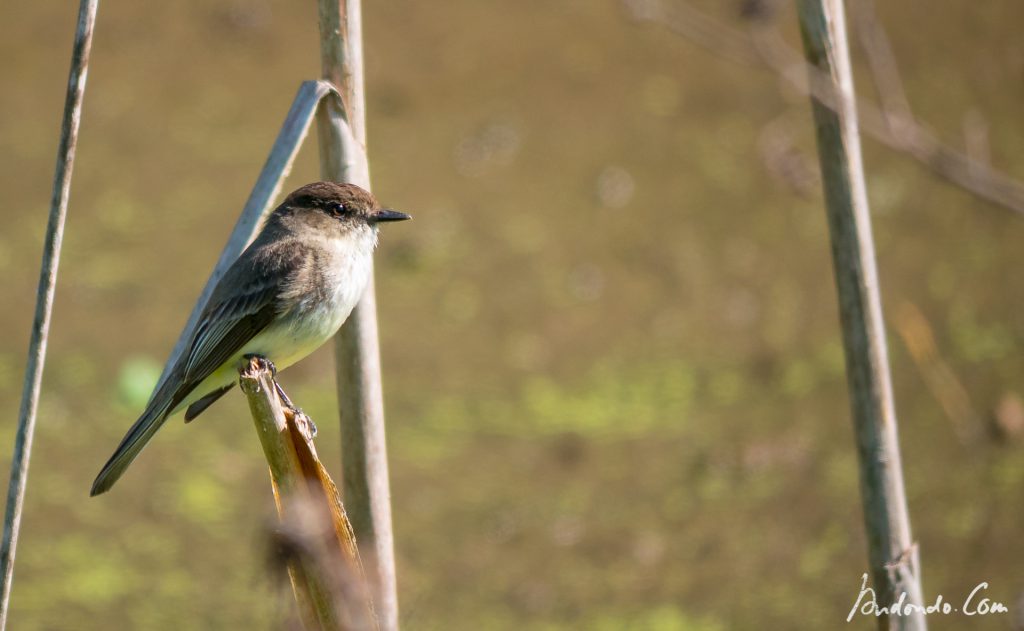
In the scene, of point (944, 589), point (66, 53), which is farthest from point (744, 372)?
point (66, 53)

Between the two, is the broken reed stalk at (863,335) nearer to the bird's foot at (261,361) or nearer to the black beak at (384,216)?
the black beak at (384,216)

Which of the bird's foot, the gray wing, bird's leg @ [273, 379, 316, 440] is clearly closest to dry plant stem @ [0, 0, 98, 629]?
bird's leg @ [273, 379, 316, 440]

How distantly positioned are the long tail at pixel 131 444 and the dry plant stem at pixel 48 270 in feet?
1.14

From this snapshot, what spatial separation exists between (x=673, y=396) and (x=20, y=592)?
2.61 metres

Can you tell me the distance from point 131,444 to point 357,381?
0.56m

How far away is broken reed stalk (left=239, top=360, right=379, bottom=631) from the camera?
1699mm

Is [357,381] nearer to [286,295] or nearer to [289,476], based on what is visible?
[289,476]

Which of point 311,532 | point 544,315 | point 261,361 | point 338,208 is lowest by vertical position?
point 311,532

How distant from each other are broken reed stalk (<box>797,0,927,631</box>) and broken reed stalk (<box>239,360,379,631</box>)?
118cm

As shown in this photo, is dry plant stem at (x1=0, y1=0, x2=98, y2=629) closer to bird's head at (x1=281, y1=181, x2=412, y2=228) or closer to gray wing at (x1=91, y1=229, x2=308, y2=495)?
gray wing at (x1=91, y1=229, x2=308, y2=495)

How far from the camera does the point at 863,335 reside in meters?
2.70

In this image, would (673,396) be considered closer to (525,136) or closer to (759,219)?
(759,219)

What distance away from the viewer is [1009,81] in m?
6.36

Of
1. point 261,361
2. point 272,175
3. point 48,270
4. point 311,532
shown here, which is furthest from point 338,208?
point 311,532
